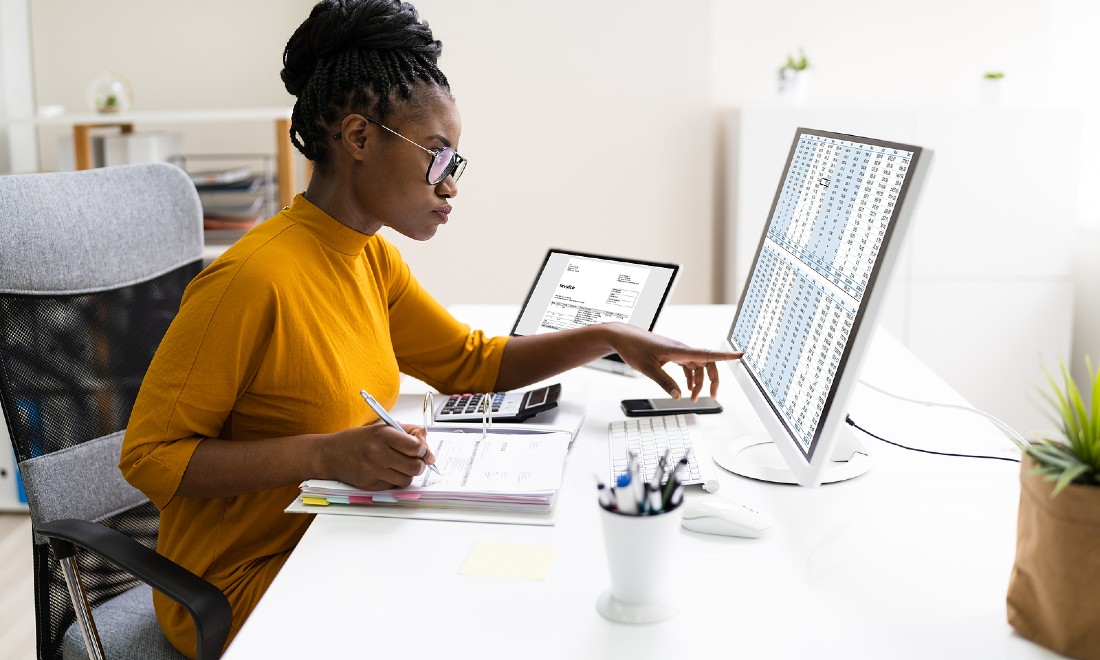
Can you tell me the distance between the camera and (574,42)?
3.23m

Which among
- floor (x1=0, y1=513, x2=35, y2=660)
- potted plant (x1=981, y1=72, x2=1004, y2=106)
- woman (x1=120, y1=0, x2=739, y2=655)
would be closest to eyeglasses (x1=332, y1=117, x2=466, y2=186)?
woman (x1=120, y1=0, x2=739, y2=655)

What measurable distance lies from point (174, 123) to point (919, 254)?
2536 millimetres

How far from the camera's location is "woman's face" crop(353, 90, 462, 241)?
1343 mm

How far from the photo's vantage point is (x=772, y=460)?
135 cm

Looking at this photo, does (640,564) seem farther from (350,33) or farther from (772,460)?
(350,33)

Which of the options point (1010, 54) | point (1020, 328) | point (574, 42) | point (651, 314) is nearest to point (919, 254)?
point (1020, 328)

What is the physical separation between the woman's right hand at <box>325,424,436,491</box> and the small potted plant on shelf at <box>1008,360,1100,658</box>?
650 mm

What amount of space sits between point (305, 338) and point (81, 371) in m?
0.40

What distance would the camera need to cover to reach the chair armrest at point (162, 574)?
1.06 m

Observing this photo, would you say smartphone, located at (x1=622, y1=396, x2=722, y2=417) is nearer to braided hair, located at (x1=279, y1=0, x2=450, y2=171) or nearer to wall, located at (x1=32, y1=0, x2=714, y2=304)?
braided hair, located at (x1=279, y1=0, x2=450, y2=171)

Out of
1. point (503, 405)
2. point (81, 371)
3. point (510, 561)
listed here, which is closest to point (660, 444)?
point (503, 405)

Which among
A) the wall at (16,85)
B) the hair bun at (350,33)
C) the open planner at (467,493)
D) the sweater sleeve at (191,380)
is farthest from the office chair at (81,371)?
the wall at (16,85)

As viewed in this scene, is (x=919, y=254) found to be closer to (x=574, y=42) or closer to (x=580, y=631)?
(x=574, y=42)

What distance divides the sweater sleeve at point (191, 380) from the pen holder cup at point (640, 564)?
1.79ft
